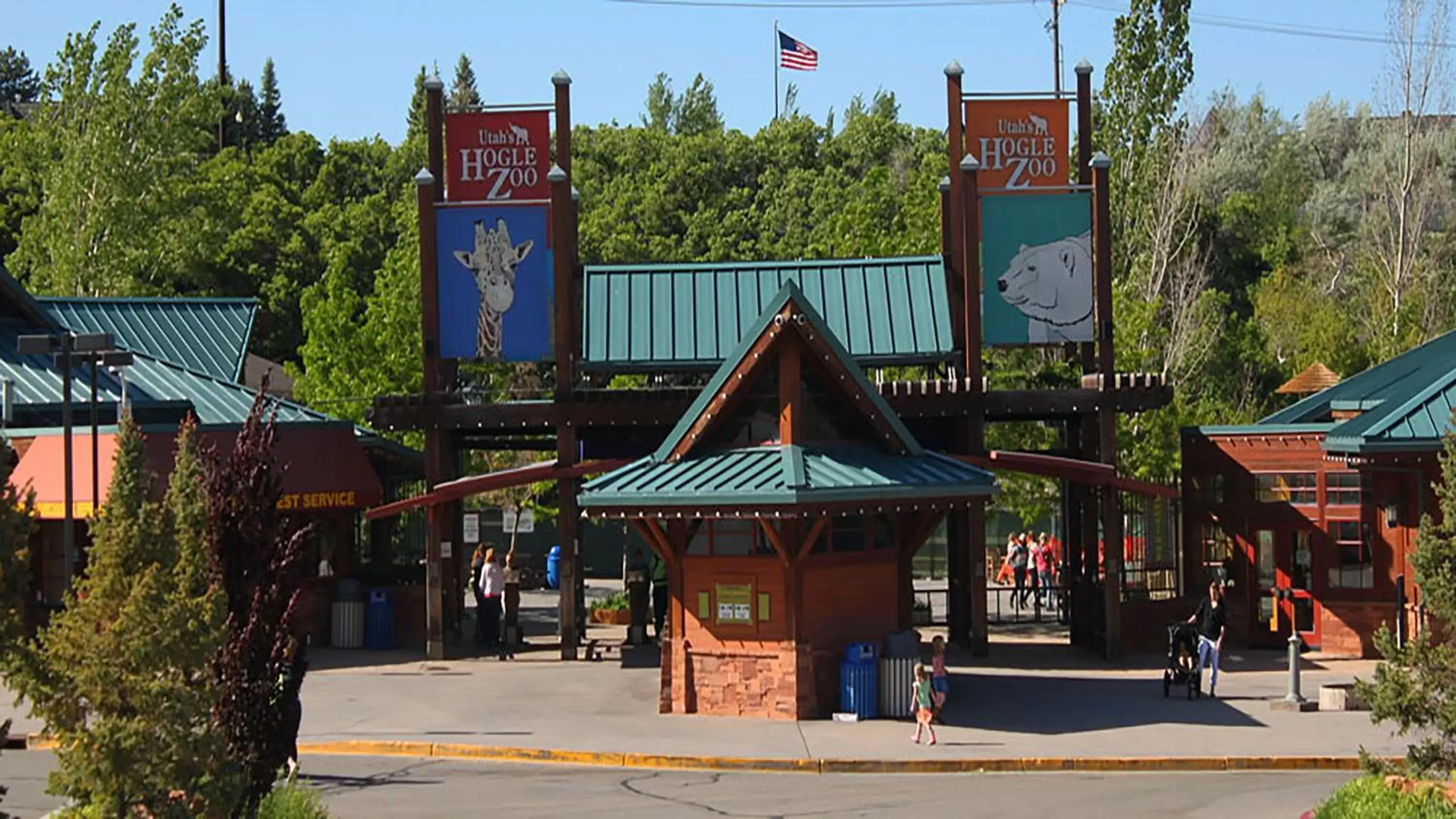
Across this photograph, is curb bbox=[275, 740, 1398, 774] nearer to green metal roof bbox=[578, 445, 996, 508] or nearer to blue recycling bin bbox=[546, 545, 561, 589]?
Result: green metal roof bbox=[578, 445, 996, 508]

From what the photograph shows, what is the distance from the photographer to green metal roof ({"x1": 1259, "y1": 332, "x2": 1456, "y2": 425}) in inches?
1362

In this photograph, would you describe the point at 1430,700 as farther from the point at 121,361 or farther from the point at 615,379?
the point at 615,379

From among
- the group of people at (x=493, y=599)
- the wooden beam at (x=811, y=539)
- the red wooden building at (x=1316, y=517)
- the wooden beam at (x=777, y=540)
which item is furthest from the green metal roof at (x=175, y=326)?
the red wooden building at (x=1316, y=517)

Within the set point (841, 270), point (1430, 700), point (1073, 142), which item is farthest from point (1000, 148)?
point (1073, 142)

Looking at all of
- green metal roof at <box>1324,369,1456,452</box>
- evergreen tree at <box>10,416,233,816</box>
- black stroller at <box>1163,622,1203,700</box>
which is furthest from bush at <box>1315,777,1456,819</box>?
green metal roof at <box>1324,369,1456,452</box>

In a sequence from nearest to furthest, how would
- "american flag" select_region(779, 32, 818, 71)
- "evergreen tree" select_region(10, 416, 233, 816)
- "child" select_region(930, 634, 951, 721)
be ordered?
"evergreen tree" select_region(10, 416, 233, 816) → "child" select_region(930, 634, 951, 721) → "american flag" select_region(779, 32, 818, 71)

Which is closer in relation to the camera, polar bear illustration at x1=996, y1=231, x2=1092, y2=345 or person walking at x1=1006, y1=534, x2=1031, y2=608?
polar bear illustration at x1=996, y1=231, x2=1092, y2=345

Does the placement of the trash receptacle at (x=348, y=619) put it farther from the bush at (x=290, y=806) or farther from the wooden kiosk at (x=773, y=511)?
the bush at (x=290, y=806)

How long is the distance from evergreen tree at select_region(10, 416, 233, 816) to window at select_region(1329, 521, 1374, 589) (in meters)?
23.2

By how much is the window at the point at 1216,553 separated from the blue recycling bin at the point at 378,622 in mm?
15170

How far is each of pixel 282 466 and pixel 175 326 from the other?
511 inches

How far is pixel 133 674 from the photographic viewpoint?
14836 mm

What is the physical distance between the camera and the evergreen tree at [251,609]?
52.2ft

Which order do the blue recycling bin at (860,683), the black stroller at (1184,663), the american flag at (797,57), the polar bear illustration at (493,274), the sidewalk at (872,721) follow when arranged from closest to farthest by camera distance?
the sidewalk at (872,721)
the blue recycling bin at (860,683)
the black stroller at (1184,663)
the polar bear illustration at (493,274)
the american flag at (797,57)
